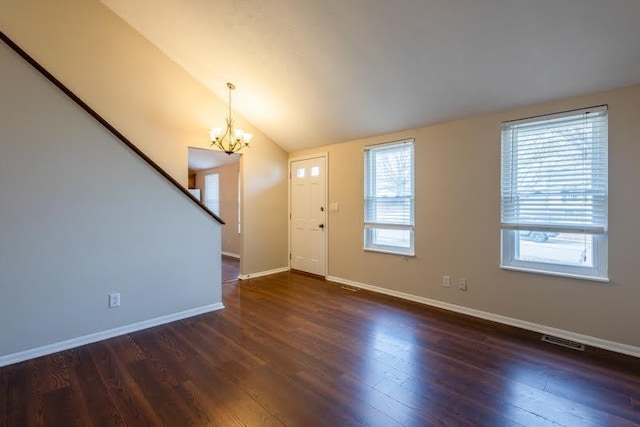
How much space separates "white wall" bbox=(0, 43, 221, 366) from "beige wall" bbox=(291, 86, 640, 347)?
250 centimetres

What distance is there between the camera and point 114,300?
114 inches

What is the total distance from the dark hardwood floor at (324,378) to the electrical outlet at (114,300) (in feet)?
1.03

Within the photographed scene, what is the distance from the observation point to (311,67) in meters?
3.40

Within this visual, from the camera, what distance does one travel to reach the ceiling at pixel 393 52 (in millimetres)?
2279

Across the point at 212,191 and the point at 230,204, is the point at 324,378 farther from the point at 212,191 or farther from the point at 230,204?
the point at 212,191

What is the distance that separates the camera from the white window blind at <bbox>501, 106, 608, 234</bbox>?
2.68 m

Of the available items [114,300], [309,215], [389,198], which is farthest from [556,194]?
[114,300]

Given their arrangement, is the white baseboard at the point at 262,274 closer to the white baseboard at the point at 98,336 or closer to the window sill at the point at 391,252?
the white baseboard at the point at 98,336

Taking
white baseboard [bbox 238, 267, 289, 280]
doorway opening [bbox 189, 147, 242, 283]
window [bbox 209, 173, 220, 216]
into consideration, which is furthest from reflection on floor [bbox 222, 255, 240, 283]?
window [bbox 209, 173, 220, 216]

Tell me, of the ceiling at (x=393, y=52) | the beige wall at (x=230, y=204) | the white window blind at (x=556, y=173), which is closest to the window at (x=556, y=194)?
the white window blind at (x=556, y=173)

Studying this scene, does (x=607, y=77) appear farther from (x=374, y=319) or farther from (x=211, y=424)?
(x=211, y=424)


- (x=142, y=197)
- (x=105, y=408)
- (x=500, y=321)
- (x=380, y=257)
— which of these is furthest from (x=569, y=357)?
(x=142, y=197)

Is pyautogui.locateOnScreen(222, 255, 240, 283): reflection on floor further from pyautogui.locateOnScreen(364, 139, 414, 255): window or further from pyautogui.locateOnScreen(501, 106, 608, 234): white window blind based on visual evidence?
pyautogui.locateOnScreen(501, 106, 608, 234): white window blind

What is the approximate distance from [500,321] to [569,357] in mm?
715
